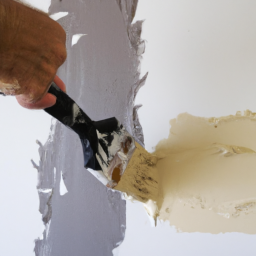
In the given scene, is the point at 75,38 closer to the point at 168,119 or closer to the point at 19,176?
the point at 168,119

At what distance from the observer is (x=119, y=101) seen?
93 cm

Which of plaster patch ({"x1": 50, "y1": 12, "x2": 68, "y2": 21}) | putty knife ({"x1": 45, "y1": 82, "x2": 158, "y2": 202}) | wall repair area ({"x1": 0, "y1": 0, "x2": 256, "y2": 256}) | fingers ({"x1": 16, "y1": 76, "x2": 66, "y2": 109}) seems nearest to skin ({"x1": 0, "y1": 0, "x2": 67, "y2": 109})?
fingers ({"x1": 16, "y1": 76, "x2": 66, "y2": 109})

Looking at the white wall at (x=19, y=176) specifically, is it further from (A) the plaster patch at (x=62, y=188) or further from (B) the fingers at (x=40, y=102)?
(B) the fingers at (x=40, y=102)

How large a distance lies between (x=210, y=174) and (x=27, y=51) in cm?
58

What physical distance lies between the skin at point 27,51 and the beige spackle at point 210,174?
45 centimetres

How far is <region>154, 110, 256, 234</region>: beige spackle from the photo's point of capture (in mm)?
697

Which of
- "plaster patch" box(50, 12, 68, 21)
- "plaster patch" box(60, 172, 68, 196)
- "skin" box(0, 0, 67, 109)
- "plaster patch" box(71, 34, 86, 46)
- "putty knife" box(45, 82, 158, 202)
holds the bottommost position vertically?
"plaster patch" box(60, 172, 68, 196)

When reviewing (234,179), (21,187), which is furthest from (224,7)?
(21,187)

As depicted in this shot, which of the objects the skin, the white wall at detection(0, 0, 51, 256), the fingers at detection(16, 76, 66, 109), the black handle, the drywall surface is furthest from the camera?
the white wall at detection(0, 0, 51, 256)

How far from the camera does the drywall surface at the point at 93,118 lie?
917mm

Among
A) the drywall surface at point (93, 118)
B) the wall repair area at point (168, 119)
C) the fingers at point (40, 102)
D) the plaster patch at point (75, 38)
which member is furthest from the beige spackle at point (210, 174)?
the plaster patch at point (75, 38)

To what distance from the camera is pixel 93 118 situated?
3.25ft

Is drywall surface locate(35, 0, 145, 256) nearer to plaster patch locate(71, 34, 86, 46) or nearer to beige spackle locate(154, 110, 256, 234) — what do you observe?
plaster patch locate(71, 34, 86, 46)

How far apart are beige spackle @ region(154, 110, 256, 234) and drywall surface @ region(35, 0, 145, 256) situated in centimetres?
17
